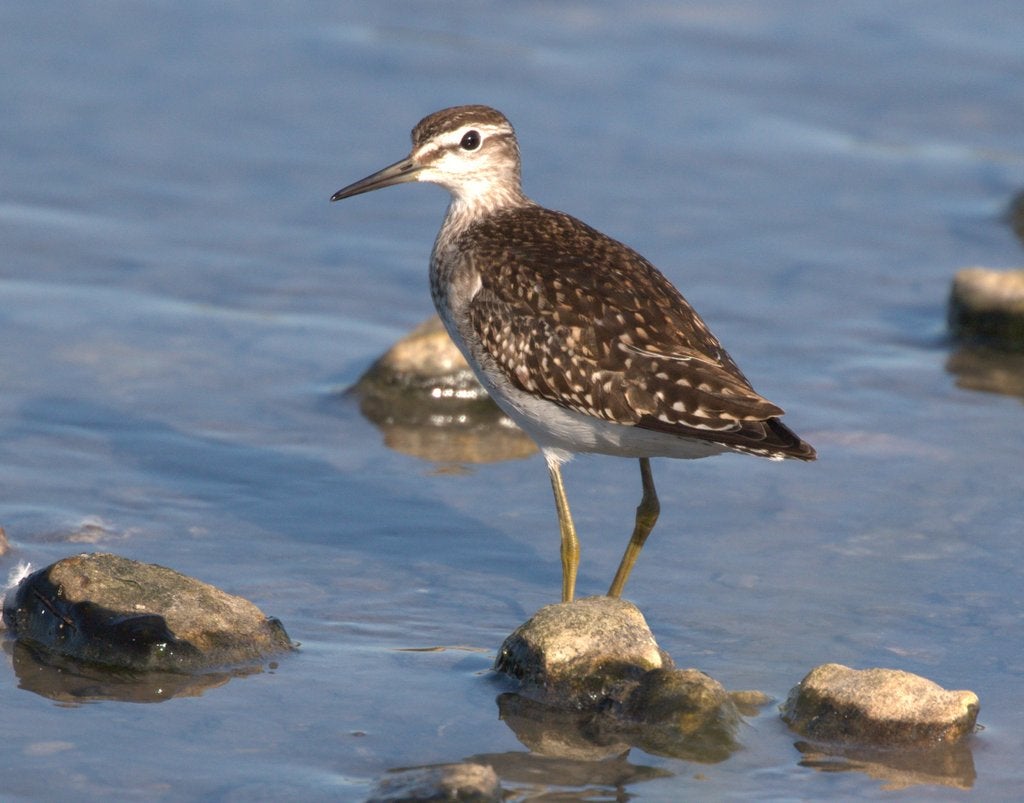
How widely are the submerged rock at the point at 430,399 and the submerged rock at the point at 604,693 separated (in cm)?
297

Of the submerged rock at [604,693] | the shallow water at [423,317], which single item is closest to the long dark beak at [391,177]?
the shallow water at [423,317]

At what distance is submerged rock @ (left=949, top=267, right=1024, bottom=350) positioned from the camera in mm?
10906

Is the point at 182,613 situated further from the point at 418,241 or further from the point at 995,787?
the point at 418,241

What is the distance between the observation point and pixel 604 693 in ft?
21.4

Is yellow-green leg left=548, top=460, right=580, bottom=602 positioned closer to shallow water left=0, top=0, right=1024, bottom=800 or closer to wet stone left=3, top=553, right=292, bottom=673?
shallow water left=0, top=0, right=1024, bottom=800

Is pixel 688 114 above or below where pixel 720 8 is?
below

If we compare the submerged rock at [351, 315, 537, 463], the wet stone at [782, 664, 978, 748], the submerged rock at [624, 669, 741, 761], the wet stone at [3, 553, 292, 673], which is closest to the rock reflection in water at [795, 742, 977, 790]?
the wet stone at [782, 664, 978, 748]

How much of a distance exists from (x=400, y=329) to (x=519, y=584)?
11.6ft

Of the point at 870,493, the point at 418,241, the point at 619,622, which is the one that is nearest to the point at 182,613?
the point at 619,622

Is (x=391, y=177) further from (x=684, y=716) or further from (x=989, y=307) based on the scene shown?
(x=989, y=307)

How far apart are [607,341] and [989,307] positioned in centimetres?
433

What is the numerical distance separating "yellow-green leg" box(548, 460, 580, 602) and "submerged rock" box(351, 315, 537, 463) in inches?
66.1

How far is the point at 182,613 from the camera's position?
6.78 m

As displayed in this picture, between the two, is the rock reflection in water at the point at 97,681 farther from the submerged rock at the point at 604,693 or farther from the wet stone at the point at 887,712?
the wet stone at the point at 887,712
